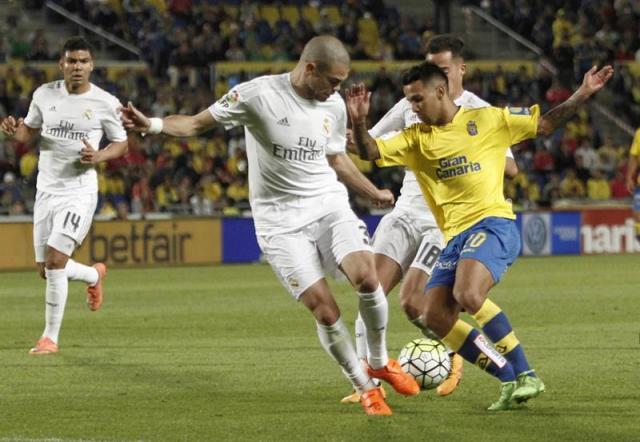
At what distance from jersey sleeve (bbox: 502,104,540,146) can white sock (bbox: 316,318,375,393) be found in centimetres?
165

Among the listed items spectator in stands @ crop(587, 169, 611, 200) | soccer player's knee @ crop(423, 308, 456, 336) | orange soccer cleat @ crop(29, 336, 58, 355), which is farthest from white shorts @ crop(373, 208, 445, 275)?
spectator in stands @ crop(587, 169, 611, 200)

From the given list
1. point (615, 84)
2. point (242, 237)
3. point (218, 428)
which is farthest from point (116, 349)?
point (615, 84)

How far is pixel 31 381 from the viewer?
10.1 m

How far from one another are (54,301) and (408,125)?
4.01 metres

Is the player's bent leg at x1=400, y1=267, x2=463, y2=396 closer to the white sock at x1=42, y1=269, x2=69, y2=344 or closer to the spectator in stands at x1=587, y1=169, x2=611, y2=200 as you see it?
the white sock at x1=42, y1=269, x2=69, y2=344

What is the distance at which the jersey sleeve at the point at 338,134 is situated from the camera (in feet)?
29.0

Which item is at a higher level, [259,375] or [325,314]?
[325,314]

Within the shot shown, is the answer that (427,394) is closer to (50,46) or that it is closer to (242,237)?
(242,237)

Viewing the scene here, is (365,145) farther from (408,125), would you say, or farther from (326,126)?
(408,125)

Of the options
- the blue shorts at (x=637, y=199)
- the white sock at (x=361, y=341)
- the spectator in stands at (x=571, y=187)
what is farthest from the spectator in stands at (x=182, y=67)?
the white sock at (x=361, y=341)

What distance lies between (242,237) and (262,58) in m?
6.73

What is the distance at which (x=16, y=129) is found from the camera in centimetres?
1255

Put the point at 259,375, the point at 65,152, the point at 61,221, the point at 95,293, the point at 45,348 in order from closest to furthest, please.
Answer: the point at 259,375, the point at 45,348, the point at 61,221, the point at 65,152, the point at 95,293

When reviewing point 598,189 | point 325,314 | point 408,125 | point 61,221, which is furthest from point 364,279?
point 598,189
